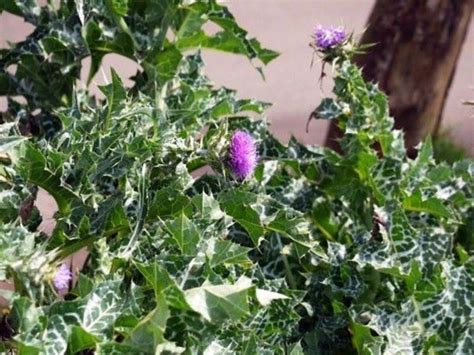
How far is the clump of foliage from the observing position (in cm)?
124

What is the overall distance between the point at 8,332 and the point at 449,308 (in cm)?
88

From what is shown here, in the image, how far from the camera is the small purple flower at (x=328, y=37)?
1936 mm

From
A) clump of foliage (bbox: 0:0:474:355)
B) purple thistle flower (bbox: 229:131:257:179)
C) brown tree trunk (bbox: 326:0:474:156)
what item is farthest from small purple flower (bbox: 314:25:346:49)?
brown tree trunk (bbox: 326:0:474:156)

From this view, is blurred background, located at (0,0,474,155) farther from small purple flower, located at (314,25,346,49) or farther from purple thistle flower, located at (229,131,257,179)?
purple thistle flower, located at (229,131,257,179)

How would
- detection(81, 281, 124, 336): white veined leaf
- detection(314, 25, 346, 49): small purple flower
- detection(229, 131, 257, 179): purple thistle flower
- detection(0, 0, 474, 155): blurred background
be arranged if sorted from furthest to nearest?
detection(0, 0, 474, 155): blurred background, detection(314, 25, 346, 49): small purple flower, detection(229, 131, 257, 179): purple thistle flower, detection(81, 281, 124, 336): white veined leaf

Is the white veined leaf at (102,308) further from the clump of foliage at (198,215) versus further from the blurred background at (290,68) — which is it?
the blurred background at (290,68)

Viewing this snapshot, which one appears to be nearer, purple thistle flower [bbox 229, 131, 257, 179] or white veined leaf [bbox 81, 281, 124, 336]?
white veined leaf [bbox 81, 281, 124, 336]

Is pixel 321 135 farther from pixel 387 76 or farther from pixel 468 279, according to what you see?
pixel 468 279

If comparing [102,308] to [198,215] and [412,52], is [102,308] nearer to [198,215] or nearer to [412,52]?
[198,215]

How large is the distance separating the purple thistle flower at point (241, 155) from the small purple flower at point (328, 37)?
492 millimetres

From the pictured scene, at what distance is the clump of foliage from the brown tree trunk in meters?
0.82

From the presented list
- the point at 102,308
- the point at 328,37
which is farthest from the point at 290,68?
the point at 102,308

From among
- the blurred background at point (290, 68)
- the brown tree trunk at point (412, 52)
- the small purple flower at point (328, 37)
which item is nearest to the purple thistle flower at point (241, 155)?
the small purple flower at point (328, 37)

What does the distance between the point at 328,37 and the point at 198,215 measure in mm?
633
